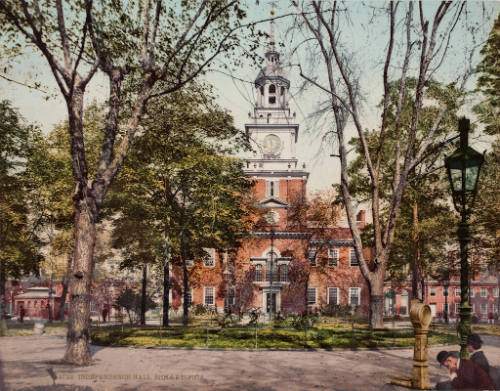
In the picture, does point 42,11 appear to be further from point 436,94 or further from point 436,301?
point 436,301

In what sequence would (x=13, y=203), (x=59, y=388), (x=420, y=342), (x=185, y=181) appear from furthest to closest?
(x=185, y=181) → (x=13, y=203) → (x=59, y=388) → (x=420, y=342)

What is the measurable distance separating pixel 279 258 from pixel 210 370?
32836 millimetres

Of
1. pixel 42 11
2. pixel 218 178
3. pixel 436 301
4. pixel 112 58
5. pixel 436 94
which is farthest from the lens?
pixel 436 301

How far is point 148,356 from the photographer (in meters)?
13.0

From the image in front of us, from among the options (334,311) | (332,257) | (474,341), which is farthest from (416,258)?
(474,341)

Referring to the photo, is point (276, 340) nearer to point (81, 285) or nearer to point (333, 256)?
point (81, 285)

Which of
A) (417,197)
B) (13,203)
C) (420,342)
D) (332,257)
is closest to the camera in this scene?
(420,342)

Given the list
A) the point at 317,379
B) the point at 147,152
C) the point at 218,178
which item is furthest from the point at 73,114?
the point at 147,152

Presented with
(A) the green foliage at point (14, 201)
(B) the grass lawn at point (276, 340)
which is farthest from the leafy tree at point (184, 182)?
(B) the grass lawn at point (276, 340)

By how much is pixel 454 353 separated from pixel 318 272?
114ft

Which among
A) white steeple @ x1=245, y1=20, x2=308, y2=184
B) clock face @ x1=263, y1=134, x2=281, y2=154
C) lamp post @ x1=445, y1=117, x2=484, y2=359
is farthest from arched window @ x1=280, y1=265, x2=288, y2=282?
lamp post @ x1=445, y1=117, x2=484, y2=359

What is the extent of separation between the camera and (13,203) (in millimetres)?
19828

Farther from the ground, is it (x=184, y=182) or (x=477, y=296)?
(x=184, y=182)

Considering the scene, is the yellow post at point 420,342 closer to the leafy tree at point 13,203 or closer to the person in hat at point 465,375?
the person in hat at point 465,375
